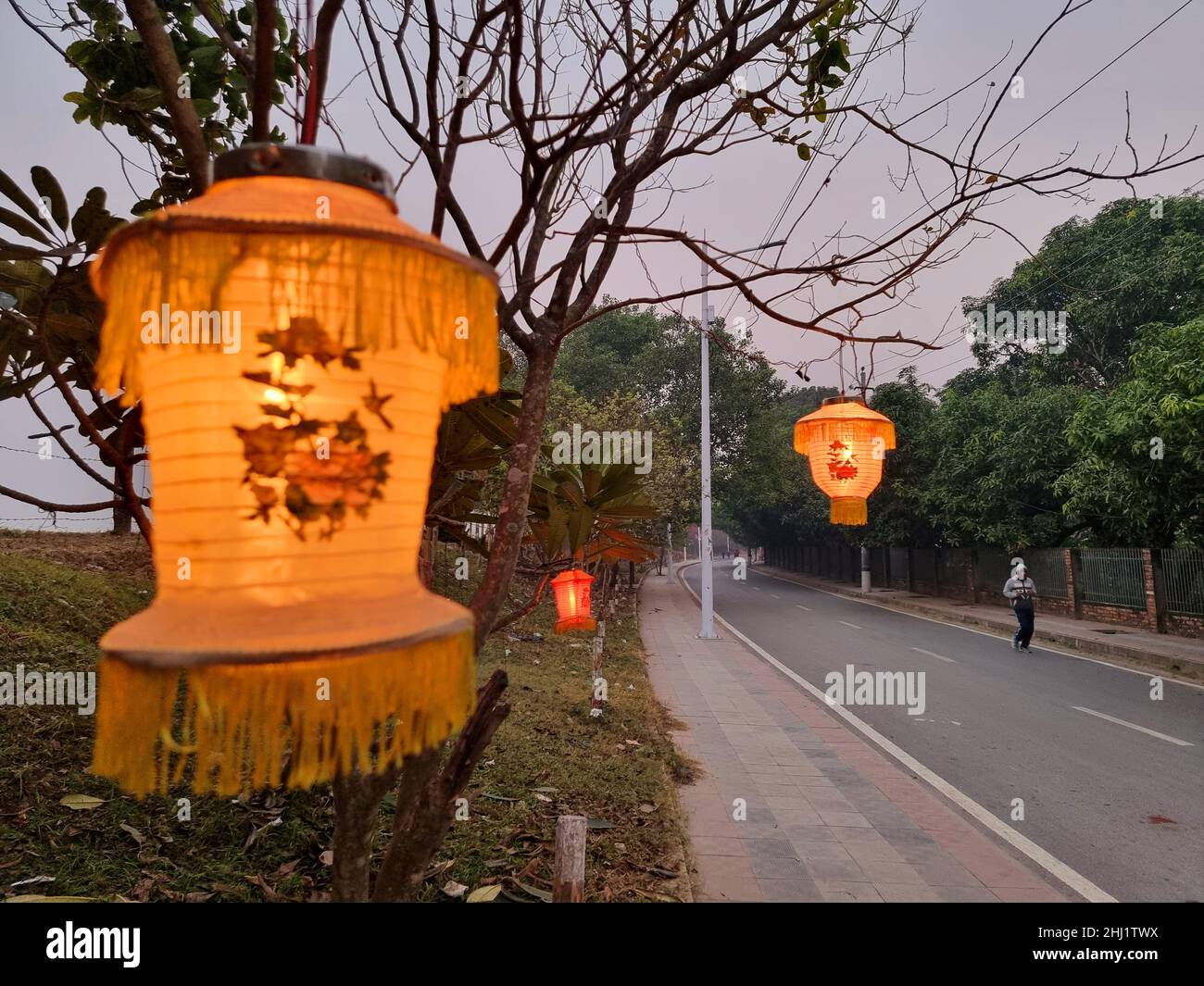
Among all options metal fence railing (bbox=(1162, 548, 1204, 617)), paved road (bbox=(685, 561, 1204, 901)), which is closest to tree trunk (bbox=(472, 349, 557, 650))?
paved road (bbox=(685, 561, 1204, 901))

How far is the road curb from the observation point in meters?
11.6

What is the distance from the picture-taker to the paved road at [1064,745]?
496 centimetres

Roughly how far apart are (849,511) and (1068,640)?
13.2 meters

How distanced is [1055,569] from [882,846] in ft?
56.4

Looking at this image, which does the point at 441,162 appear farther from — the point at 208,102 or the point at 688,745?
the point at 688,745

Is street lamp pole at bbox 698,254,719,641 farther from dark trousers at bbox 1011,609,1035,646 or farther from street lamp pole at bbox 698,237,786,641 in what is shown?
dark trousers at bbox 1011,609,1035,646

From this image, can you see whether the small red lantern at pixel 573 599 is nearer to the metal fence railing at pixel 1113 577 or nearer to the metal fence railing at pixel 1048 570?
the metal fence railing at pixel 1113 577

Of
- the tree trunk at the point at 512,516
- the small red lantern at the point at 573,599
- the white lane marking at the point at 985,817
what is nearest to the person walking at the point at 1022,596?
the white lane marking at the point at 985,817

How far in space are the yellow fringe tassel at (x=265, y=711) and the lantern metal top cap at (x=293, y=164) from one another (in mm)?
606

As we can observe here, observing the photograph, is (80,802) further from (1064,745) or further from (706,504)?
(706,504)

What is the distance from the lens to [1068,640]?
14.5 metres

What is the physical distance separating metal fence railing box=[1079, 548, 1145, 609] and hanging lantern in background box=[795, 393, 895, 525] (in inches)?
585

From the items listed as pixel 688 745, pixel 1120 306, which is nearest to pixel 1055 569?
pixel 1120 306

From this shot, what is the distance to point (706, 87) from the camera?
2.45 meters
